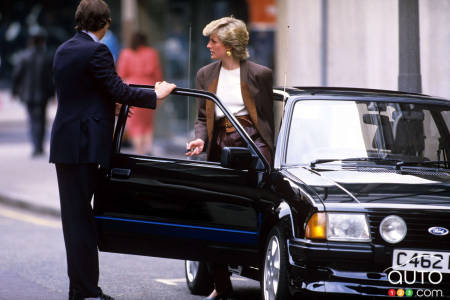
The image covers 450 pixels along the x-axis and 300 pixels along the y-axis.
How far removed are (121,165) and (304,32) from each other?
9.17 metres

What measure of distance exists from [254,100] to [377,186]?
138 cm

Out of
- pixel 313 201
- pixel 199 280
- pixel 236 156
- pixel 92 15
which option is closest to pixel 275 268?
pixel 313 201

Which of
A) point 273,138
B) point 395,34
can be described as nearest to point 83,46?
point 273,138

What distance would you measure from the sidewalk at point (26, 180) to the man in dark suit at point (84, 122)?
6.39 metres

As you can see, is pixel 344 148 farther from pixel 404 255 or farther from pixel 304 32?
pixel 304 32

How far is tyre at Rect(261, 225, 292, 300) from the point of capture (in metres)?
6.39

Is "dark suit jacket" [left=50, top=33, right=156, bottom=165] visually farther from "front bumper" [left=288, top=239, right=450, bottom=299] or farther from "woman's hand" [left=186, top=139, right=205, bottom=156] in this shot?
"front bumper" [left=288, top=239, right=450, bottom=299]

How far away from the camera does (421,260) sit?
613cm

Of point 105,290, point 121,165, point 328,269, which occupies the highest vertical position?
point 121,165

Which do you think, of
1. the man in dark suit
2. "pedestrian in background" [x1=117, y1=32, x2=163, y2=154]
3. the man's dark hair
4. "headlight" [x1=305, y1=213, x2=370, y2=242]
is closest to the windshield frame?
the man in dark suit

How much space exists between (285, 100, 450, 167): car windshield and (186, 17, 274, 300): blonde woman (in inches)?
11.2

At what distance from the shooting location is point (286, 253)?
20.9ft

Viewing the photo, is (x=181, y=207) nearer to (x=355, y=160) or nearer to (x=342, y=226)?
(x=355, y=160)
